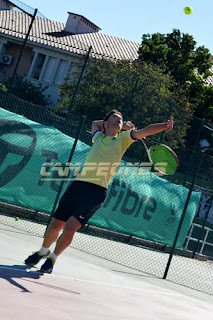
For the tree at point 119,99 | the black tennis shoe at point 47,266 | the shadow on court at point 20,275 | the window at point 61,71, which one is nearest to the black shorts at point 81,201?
the black tennis shoe at point 47,266

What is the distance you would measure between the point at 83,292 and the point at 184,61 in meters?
27.2

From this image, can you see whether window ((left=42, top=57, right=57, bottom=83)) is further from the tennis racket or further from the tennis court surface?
the tennis racket

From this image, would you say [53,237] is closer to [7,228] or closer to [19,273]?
[19,273]

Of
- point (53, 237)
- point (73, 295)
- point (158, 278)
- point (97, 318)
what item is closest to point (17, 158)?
point (158, 278)

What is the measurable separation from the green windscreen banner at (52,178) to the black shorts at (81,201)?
169 inches

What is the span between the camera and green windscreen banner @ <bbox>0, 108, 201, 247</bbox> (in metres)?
10.3

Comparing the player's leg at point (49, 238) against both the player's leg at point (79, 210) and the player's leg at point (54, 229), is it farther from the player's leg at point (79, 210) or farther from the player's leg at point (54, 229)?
the player's leg at point (79, 210)

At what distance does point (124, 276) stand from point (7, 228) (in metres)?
2.25

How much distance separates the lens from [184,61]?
31.7 meters

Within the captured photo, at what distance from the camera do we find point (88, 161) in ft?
→ 20.1

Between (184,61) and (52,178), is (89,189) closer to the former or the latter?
(52,178)

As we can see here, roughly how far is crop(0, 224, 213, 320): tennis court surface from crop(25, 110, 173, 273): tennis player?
381 mm

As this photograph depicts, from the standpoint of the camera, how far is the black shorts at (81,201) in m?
5.93

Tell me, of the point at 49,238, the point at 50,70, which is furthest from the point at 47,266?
the point at 50,70
